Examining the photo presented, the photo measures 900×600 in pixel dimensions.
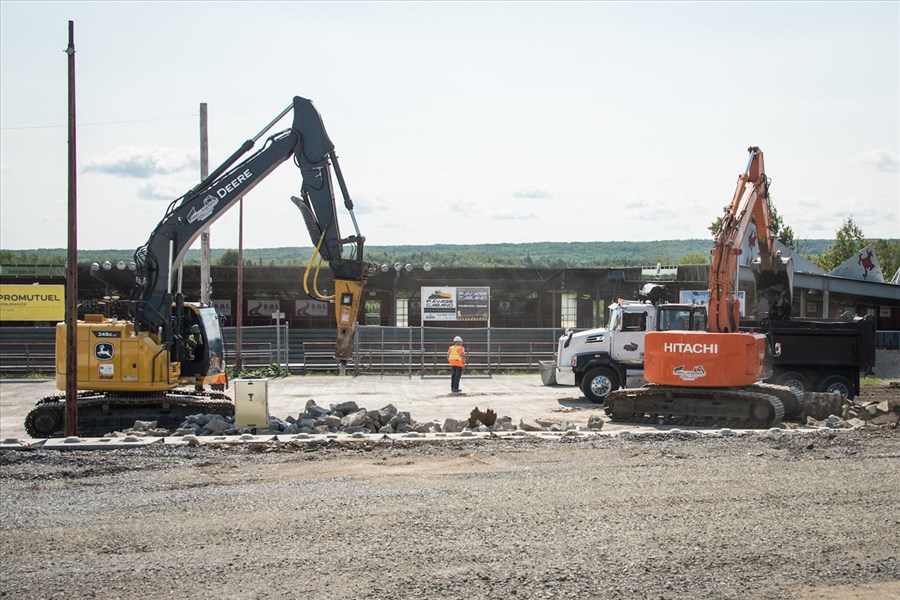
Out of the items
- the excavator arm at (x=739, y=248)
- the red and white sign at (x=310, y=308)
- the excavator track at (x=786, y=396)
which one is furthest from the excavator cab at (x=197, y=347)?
the red and white sign at (x=310, y=308)

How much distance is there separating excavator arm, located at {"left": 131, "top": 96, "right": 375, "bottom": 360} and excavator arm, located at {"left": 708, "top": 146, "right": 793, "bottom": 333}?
7.86 meters

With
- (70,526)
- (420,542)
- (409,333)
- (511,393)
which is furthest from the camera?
(409,333)

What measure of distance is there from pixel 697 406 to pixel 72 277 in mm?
12098

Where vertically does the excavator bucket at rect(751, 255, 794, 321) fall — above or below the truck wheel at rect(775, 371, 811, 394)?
above

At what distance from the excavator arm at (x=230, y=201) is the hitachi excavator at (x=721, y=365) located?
23.3 feet

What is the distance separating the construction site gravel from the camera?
29.0 ft

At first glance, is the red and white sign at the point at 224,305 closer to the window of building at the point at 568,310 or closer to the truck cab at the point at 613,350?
the window of building at the point at 568,310

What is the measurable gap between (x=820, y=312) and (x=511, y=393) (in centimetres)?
2901

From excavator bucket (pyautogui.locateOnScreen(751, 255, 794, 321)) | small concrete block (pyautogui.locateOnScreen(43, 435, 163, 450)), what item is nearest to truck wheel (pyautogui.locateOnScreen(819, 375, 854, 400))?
excavator bucket (pyautogui.locateOnScreen(751, 255, 794, 321))

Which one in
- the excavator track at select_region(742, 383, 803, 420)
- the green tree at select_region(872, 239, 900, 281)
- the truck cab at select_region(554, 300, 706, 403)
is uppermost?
the green tree at select_region(872, 239, 900, 281)

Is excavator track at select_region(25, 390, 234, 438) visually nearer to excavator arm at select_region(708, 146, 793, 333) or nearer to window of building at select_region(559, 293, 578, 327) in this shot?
excavator arm at select_region(708, 146, 793, 333)

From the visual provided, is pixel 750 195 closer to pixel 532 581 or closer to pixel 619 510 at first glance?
pixel 619 510

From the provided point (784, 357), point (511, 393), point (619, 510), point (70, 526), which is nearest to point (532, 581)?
point (619, 510)

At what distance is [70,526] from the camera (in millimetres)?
10695
